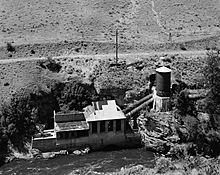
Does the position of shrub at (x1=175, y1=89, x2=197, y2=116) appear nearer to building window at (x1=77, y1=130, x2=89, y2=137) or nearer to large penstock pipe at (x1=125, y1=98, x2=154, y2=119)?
large penstock pipe at (x1=125, y1=98, x2=154, y2=119)

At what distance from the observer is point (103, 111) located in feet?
248

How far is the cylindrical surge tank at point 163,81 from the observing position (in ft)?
244

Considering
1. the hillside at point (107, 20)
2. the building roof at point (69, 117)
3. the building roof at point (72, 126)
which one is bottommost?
the building roof at point (72, 126)

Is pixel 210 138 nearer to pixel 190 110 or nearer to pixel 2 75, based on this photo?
pixel 190 110

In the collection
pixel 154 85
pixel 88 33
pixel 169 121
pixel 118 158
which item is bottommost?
pixel 118 158

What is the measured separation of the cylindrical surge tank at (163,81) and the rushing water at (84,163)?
10392mm

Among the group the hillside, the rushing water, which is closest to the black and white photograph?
Answer: the rushing water

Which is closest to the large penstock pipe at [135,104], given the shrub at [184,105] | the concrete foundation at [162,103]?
the concrete foundation at [162,103]

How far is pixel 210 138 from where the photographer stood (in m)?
71.2

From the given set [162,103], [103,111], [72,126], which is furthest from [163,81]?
[72,126]

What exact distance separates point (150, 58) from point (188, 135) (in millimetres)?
21249

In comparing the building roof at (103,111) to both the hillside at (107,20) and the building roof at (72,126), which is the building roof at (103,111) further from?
the hillside at (107,20)

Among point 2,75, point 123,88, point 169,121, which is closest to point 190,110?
point 169,121

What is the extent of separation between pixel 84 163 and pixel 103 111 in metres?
10.5
